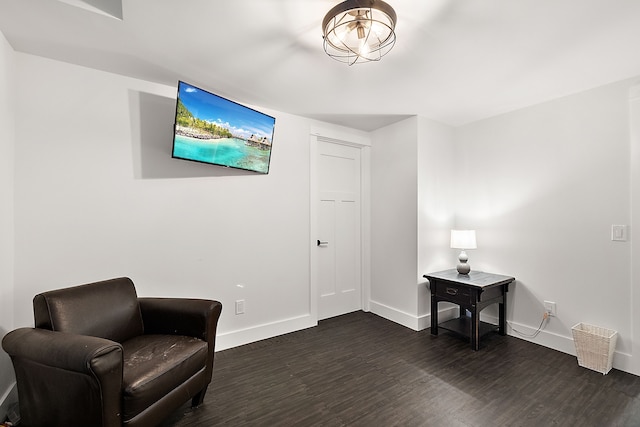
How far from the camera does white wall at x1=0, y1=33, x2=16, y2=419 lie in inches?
68.2

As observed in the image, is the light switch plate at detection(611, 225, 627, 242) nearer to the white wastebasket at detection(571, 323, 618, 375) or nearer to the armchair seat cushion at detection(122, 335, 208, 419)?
the white wastebasket at detection(571, 323, 618, 375)

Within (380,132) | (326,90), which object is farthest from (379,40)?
(380,132)

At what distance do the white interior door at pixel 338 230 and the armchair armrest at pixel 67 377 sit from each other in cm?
230

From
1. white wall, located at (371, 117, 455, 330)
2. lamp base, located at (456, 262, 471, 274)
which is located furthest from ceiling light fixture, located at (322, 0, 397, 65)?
lamp base, located at (456, 262, 471, 274)

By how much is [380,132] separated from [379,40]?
1908mm

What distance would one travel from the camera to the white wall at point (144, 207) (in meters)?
1.97

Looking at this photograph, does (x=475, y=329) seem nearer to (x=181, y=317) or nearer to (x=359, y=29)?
(x=181, y=317)

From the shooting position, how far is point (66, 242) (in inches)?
80.4

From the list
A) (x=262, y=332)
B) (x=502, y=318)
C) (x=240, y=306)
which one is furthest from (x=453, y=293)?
(x=240, y=306)

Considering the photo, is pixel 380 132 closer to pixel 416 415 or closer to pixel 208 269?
pixel 208 269

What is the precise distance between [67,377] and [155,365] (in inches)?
13.7

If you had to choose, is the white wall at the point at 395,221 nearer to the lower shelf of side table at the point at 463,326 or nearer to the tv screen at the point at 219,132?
the lower shelf of side table at the point at 463,326

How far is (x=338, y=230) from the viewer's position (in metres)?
3.53

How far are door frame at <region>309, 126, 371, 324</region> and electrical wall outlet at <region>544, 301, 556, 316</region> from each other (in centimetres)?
179
